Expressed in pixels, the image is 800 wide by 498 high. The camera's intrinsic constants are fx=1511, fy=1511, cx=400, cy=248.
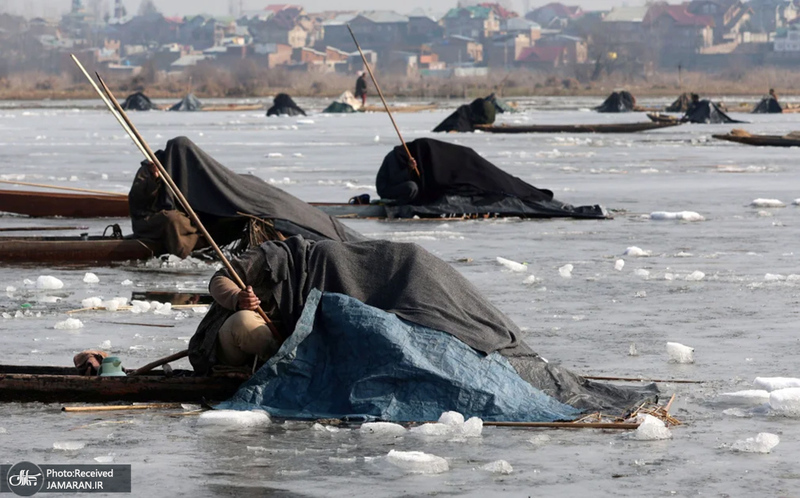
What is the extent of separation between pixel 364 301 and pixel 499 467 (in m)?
1.35

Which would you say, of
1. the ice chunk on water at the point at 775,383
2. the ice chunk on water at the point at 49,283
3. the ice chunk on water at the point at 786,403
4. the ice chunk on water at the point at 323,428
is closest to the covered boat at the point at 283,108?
the ice chunk on water at the point at 49,283

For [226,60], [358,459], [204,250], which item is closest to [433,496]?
[358,459]

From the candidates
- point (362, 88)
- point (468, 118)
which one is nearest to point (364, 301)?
point (468, 118)

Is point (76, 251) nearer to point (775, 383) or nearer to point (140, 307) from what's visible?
point (140, 307)

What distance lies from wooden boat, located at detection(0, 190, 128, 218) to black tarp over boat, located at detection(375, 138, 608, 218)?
2995mm

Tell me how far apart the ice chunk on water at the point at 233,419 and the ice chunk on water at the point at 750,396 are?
2160 mm

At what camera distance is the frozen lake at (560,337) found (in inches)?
219

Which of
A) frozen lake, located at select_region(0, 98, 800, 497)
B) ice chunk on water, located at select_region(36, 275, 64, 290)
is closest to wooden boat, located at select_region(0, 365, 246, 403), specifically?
frozen lake, located at select_region(0, 98, 800, 497)

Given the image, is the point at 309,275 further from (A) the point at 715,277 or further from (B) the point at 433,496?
(A) the point at 715,277

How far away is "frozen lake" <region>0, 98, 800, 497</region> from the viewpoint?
5570 millimetres

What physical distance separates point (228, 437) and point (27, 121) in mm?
45326

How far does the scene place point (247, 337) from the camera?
21.8 ft

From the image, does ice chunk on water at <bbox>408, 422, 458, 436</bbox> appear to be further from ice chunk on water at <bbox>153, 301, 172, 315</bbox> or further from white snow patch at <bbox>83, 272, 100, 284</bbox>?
white snow patch at <bbox>83, 272, 100, 284</bbox>

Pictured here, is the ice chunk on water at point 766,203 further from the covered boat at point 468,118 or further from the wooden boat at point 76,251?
the covered boat at point 468,118
